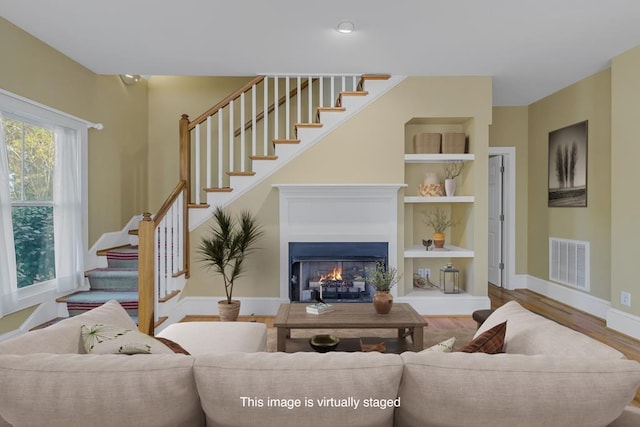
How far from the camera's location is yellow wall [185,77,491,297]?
14.2 feet

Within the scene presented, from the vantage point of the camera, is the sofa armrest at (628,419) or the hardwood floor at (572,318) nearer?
the sofa armrest at (628,419)

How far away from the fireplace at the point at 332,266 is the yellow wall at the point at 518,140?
8.14 feet

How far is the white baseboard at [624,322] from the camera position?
3.48 m

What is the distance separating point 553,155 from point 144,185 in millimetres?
5515

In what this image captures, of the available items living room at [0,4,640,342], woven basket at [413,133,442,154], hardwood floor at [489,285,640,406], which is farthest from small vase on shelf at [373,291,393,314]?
woven basket at [413,133,442,154]

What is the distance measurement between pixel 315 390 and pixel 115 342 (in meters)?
0.82

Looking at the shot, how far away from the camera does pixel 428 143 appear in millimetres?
4445

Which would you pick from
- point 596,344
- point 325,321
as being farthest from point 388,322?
point 596,344

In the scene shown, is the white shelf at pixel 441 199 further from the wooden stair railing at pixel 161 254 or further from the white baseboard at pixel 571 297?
the wooden stair railing at pixel 161 254

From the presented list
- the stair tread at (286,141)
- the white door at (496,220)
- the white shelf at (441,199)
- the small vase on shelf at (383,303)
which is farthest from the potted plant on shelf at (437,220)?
the small vase on shelf at (383,303)

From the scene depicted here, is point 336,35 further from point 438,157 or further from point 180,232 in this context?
point 180,232

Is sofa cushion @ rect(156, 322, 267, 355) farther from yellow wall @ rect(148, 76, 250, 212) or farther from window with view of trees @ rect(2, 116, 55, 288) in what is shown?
yellow wall @ rect(148, 76, 250, 212)

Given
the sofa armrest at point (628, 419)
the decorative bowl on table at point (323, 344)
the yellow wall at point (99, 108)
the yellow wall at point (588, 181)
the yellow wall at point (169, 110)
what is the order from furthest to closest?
the yellow wall at point (169, 110) < the yellow wall at point (588, 181) < the yellow wall at point (99, 108) < the decorative bowl on table at point (323, 344) < the sofa armrest at point (628, 419)

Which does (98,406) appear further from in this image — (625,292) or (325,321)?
(625,292)
